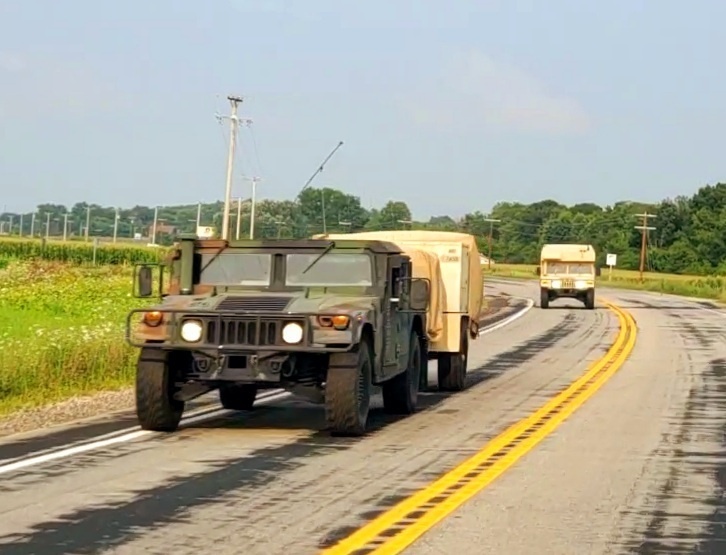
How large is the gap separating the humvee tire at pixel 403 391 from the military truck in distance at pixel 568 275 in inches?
1494

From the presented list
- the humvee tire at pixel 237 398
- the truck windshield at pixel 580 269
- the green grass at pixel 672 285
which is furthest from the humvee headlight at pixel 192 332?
the green grass at pixel 672 285

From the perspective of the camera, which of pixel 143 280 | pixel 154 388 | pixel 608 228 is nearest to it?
pixel 154 388

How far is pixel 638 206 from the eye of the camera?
15700 centimetres

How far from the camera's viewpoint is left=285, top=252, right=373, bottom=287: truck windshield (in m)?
14.3

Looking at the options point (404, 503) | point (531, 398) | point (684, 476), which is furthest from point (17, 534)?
point (531, 398)

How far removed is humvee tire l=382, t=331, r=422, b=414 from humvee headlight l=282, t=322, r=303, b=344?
288 centimetres

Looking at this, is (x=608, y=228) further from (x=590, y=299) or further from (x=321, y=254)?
(x=321, y=254)

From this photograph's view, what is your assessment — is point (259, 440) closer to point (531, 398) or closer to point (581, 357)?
point (531, 398)

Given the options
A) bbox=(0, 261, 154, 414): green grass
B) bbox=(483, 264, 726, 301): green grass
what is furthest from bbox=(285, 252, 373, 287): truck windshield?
bbox=(483, 264, 726, 301): green grass

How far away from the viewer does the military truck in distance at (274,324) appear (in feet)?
42.2

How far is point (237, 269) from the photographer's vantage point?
14.6m

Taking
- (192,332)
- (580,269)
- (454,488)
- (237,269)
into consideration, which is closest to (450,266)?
(237,269)

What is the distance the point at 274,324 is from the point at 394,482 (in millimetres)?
2842

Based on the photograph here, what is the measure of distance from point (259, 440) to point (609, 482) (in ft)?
12.2
